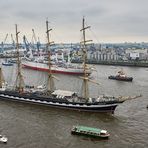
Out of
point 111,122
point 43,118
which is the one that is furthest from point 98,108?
point 43,118

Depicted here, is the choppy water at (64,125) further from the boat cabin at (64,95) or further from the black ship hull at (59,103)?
the boat cabin at (64,95)

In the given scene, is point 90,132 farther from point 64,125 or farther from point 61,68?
Answer: point 61,68

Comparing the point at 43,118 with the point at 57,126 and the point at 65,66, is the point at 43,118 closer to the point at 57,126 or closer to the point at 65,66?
the point at 57,126

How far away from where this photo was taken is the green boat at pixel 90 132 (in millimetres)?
33719

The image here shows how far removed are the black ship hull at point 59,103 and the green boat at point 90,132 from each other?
29.2 feet

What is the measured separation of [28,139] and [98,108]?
521 inches

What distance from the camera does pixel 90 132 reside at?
34.1 m

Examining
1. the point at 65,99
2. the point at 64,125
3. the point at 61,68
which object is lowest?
the point at 64,125

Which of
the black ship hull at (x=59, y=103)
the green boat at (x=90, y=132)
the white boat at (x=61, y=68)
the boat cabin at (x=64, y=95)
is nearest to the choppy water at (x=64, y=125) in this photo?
the green boat at (x=90, y=132)

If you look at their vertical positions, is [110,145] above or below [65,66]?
below

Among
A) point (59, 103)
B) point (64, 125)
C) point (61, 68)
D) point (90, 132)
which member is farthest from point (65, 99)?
point (61, 68)

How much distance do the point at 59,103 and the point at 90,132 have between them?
12.4m

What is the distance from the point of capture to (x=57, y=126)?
37.9 meters

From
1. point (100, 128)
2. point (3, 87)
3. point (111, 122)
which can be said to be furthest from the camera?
point (3, 87)
